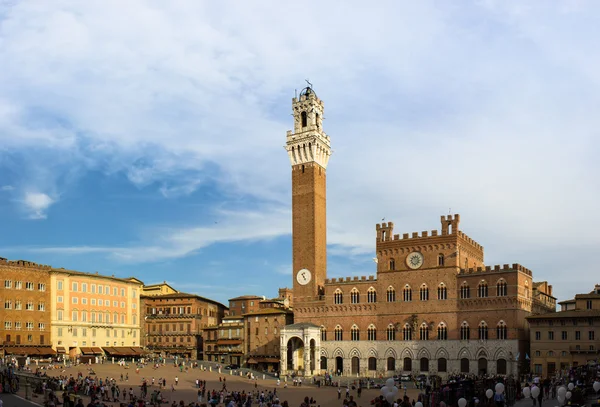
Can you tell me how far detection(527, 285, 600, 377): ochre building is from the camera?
59.9 metres

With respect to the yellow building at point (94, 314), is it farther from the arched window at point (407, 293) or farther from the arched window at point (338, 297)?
the arched window at point (407, 293)

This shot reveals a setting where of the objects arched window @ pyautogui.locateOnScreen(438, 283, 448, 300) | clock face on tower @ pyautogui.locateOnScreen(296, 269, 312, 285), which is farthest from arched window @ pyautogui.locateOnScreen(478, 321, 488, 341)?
clock face on tower @ pyautogui.locateOnScreen(296, 269, 312, 285)

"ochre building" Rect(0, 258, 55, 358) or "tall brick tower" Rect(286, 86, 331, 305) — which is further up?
"tall brick tower" Rect(286, 86, 331, 305)

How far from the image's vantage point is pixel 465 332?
2689 inches

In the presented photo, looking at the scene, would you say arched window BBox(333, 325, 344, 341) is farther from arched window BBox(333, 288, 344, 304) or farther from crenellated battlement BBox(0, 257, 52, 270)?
crenellated battlement BBox(0, 257, 52, 270)

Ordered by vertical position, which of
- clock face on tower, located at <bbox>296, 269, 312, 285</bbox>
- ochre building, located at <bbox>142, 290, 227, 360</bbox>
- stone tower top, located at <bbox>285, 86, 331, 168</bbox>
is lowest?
A: ochre building, located at <bbox>142, 290, 227, 360</bbox>

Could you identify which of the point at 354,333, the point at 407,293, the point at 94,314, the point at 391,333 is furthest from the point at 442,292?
the point at 94,314

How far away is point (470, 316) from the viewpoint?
6825 cm

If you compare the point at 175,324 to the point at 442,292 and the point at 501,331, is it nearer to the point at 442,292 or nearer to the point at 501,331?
the point at 442,292

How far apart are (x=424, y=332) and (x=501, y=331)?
8.64m

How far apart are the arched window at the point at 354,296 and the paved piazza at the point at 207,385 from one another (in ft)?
32.9

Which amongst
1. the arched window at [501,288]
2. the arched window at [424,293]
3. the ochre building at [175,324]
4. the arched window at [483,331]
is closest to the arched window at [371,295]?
the arched window at [424,293]

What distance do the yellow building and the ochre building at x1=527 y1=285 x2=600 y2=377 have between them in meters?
51.6

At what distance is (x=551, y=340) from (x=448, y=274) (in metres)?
12.7
